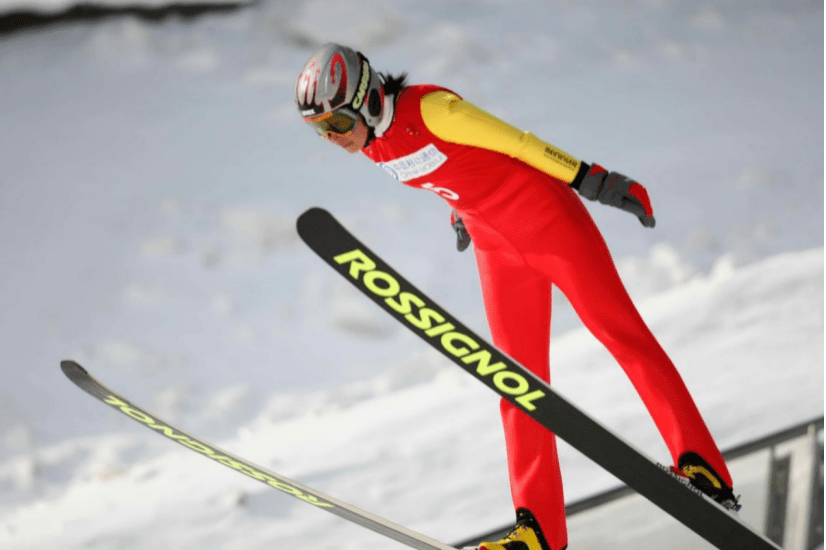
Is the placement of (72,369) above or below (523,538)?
above

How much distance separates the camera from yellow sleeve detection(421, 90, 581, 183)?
134cm

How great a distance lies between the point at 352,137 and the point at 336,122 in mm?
49

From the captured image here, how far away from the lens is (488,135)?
1346mm

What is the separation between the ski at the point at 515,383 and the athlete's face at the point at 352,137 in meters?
0.36

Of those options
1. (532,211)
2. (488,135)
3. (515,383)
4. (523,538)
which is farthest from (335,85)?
(523,538)

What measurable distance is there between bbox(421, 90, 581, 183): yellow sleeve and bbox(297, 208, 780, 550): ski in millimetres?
379

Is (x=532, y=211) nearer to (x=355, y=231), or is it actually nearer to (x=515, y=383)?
(x=515, y=383)

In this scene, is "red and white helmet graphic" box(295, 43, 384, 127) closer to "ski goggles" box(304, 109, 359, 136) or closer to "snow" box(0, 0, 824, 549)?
"ski goggles" box(304, 109, 359, 136)

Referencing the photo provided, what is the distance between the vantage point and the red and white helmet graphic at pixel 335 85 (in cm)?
129

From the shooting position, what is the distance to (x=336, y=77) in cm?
129

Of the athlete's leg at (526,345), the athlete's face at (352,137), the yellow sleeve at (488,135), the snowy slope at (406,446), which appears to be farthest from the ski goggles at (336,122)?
the snowy slope at (406,446)

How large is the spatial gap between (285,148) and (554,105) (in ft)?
4.40

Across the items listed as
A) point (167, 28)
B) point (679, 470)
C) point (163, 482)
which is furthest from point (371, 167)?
point (679, 470)

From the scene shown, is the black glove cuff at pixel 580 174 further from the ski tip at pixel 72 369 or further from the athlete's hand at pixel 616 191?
the ski tip at pixel 72 369
